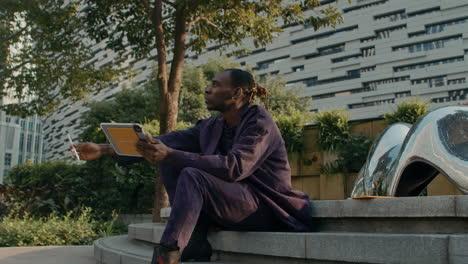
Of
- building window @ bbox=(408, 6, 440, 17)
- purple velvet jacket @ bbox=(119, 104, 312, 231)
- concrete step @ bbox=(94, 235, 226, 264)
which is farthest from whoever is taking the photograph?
building window @ bbox=(408, 6, 440, 17)

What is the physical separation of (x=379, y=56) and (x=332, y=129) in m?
37.6

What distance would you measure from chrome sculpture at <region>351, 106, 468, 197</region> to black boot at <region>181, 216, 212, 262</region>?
1.22 metres

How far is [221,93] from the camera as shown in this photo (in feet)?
9.87

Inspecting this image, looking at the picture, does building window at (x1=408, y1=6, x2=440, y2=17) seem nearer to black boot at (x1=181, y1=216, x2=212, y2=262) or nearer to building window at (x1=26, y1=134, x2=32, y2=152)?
black boot at (x1=181, y1=216, x2=212, y2=262)

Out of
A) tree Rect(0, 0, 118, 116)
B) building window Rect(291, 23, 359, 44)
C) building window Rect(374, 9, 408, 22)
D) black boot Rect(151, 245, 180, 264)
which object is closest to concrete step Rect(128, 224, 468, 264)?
black boot Rect(151, 245, 180, 264)

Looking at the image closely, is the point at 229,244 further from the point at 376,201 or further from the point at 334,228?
the point at 376,201

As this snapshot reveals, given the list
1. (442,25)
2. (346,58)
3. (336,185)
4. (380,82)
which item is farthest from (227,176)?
(346,58)

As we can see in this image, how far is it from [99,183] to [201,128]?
990 cm

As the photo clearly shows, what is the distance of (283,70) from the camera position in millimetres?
49688

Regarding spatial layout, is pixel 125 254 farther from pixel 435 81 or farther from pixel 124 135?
pixel 435 81

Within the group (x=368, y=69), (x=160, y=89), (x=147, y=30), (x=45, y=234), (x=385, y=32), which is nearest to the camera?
(x=45, y=234)

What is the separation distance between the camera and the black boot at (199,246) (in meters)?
2.74

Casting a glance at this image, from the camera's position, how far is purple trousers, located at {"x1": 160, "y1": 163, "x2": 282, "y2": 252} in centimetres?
238

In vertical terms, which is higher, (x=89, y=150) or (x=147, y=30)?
(x=147, y=30)
